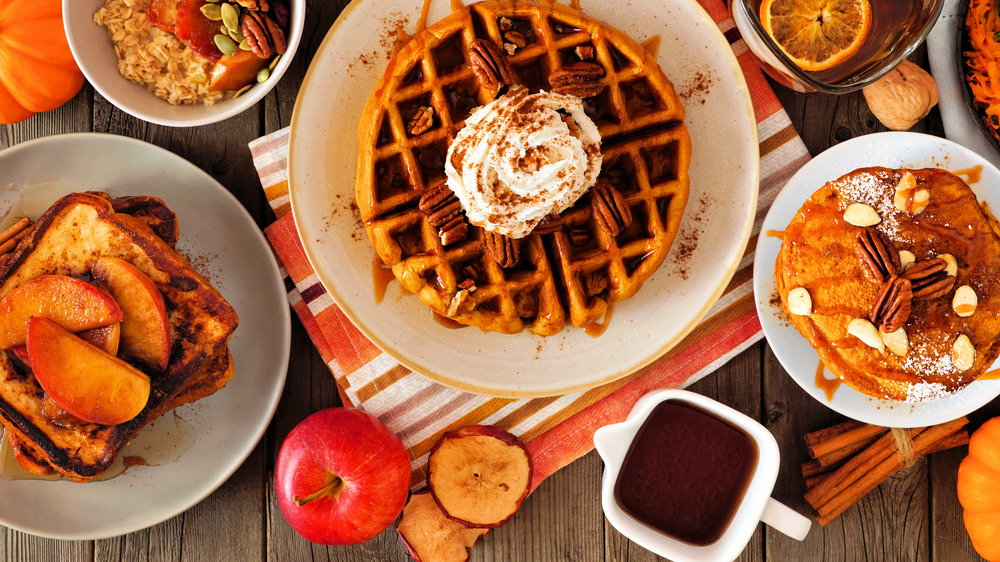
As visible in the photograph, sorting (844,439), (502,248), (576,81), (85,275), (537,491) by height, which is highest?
(576,81)

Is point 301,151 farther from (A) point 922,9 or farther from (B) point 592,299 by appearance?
(A) point 922,9

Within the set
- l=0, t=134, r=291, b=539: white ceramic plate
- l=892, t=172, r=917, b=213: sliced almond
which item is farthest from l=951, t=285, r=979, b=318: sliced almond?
l=0, t=134, r=291, b=539: white ceramic plate

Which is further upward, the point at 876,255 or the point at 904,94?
the point at 904,94

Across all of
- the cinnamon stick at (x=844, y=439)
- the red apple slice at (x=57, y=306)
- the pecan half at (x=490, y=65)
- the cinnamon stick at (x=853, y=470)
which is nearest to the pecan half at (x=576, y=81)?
the pecan half at (x=490, y=65)

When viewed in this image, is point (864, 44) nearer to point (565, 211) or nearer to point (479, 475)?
point (565, 211)

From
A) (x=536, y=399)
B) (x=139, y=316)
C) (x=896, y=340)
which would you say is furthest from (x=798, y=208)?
(x=139, y=316)

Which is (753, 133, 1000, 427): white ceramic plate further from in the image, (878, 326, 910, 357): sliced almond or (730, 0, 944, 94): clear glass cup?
(878, 326, 910, 357): sliced almond
